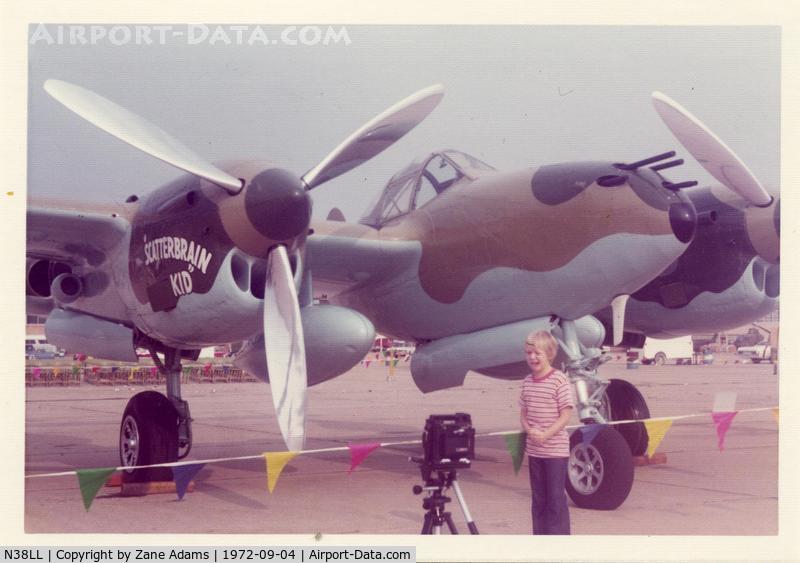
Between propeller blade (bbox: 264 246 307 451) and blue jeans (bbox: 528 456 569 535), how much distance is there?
266 cm

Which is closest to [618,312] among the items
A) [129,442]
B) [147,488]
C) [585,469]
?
[585,469]

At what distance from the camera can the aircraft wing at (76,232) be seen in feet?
28.7

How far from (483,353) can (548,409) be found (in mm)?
3767

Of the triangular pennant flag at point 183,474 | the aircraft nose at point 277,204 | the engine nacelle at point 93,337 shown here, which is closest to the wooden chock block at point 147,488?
the engine nacelle at point 93,337

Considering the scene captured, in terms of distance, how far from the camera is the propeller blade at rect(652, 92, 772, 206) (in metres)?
8.91

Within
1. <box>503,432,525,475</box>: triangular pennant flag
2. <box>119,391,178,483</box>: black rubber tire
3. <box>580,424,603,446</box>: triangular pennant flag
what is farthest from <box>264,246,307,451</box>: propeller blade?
<box>580,424,603,446</box>: triangular pennant flag

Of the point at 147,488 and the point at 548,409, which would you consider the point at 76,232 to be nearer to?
the point at 147,488

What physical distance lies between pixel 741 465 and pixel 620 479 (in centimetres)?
365

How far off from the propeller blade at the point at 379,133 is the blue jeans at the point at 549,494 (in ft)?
12.6

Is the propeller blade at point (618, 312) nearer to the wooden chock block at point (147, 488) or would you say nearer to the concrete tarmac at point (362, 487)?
the concrete tarmac at point (362, 487)

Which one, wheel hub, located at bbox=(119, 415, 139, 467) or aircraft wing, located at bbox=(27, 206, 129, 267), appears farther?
wheel hub, located at bbox=(119, 415, 139, 467)

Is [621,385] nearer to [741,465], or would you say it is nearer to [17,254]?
[741,465]

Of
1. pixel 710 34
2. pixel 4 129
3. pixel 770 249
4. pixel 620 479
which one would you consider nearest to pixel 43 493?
pixel 4 129

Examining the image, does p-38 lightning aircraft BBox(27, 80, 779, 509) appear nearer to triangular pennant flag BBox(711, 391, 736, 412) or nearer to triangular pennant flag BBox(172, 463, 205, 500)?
triangular pennant flag BBox(172, 463, 205, 500)
